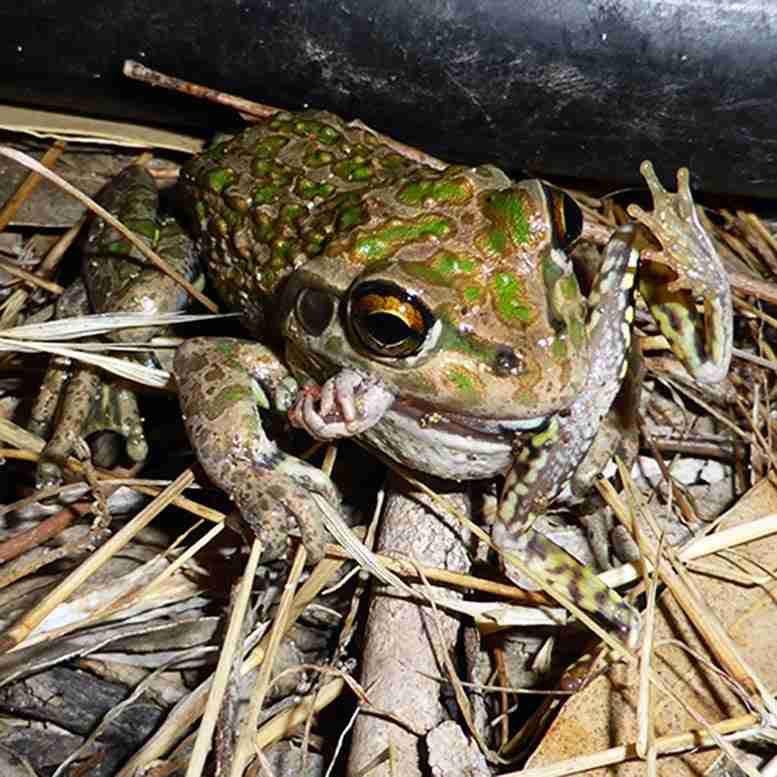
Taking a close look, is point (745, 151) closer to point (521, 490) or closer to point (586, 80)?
point (586, 80)

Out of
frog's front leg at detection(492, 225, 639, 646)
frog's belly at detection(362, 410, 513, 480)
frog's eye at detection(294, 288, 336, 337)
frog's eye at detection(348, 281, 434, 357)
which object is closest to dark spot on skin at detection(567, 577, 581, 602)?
frog's front leg at detection(492, 225, 639, 646)

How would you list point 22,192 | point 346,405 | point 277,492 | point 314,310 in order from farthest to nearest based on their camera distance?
point 22,192
point 277,492
point 314,310
point 346,405

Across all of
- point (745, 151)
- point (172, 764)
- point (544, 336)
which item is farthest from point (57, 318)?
point (745, 151)

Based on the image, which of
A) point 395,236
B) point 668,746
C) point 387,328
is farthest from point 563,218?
point 668,746

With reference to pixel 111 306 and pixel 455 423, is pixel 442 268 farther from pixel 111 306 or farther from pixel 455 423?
pixel 111 306

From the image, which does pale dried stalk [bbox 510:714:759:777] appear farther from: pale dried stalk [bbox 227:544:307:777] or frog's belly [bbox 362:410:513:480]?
frog's belly [bbox 362:410:513:480]
